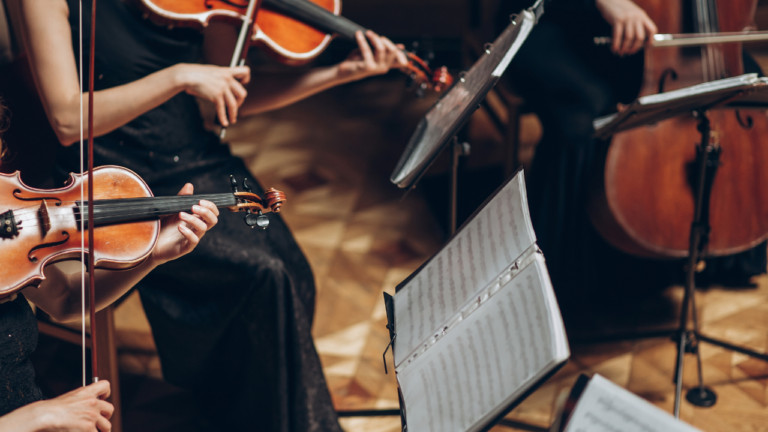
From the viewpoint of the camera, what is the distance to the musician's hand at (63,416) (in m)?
0.71

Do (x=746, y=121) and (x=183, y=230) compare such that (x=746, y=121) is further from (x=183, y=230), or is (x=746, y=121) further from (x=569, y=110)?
(x=183, y=230)

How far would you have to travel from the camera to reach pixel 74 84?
3.58ft

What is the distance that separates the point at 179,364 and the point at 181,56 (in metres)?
0.59

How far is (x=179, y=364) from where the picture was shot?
1.30 m

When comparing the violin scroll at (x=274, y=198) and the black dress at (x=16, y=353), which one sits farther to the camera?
the violin scroll at (x=274, y=198)

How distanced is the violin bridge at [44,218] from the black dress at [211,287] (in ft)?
1.20

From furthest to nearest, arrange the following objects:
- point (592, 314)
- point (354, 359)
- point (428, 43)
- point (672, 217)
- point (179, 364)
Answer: point (428, 43) → point (592, 314) → point (354, 359) → point (672, 217) → point (179, 364)

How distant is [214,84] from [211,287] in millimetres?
372

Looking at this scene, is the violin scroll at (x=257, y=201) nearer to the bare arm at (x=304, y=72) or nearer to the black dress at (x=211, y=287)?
the black dress at (x=211, y=287)

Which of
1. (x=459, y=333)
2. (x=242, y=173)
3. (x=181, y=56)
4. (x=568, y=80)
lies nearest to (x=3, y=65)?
(x=181, y=56)

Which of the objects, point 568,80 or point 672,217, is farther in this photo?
point 568,80

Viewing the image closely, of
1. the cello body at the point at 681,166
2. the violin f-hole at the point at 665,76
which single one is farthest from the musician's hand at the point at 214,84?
the violin f-hole at the point at 665,76

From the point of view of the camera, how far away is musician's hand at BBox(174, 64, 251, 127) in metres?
1.10

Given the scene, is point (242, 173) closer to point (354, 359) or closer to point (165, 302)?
point (165, 302)
